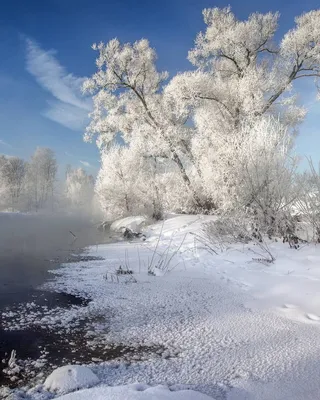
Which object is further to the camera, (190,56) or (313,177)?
(190,56)

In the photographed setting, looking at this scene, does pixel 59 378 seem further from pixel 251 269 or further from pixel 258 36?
pixel 258 36

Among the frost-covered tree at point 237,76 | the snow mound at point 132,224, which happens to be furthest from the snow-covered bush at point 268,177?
the snow mound at point 132,224

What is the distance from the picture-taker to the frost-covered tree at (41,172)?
204 feet

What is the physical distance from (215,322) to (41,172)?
63705mm

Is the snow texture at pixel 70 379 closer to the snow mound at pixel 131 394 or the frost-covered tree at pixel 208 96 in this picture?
the snow mound at pixel 131 394

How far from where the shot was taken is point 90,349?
2.97 metres

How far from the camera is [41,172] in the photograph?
6259cm

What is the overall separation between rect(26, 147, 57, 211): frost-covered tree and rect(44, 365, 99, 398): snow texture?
62651mm

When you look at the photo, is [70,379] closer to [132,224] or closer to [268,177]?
[268,177]

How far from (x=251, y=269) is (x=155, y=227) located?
1012 cm

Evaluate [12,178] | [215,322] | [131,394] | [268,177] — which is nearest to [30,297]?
[215,322]

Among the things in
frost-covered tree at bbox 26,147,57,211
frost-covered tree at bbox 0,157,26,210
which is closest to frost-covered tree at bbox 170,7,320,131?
frost-covered tree at bbox 0,157,26,210

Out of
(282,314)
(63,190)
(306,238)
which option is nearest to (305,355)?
(282,314)

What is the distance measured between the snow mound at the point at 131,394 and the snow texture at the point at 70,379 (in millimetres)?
262
